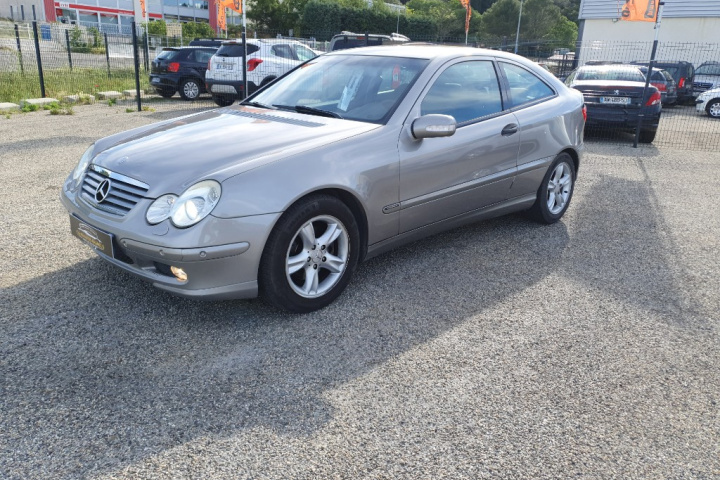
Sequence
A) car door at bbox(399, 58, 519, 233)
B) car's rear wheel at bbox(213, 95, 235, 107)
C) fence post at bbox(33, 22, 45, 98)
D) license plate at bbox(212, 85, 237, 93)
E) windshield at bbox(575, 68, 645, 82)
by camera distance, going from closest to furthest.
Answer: car door at bbox(399, 58, 519, 233)
windshield at bbox(575, 68, 645, 82)
license plate at bbox(212, 85, 237, 93)
fence post at bbox(33, 22, 45, 98)
car's rear wheel at bbox(213, 95, 235, 107)

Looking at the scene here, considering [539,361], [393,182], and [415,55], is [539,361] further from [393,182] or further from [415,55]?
[415,55]

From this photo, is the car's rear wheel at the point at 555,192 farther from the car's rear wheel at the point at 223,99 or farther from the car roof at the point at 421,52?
the car's rear wheel at the point at 223,99

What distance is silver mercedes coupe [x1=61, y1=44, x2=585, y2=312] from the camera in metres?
3.26

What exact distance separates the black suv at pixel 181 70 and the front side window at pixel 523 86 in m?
12.3

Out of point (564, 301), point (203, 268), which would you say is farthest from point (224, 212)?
point (564, 301)

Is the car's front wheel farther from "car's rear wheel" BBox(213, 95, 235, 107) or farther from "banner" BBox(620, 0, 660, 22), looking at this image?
"banner" BBox(620, 0, 660, 22)

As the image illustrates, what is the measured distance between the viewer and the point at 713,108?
56.1 ft

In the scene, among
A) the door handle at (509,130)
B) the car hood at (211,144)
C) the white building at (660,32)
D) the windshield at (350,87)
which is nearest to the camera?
the car hood at (211,144)

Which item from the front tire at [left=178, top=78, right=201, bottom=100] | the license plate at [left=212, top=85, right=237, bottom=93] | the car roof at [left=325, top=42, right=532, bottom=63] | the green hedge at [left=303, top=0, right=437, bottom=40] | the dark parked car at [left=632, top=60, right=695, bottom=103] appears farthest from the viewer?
the green hedge at [left=303, top=0, right=437, bottom=40]

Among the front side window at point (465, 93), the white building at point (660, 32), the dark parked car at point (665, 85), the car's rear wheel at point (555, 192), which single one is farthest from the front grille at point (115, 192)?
the white building at point (660, 32)

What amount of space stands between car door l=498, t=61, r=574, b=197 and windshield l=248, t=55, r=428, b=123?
3.25 ft

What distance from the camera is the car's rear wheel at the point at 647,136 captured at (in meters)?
11.2

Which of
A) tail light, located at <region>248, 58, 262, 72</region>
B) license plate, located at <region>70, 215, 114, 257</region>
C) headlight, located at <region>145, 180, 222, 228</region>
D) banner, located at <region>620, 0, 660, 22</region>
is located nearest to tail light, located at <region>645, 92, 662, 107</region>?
banner, located at <region>620, 0, 660, 22</region>

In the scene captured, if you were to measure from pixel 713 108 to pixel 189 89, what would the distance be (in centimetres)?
1451
